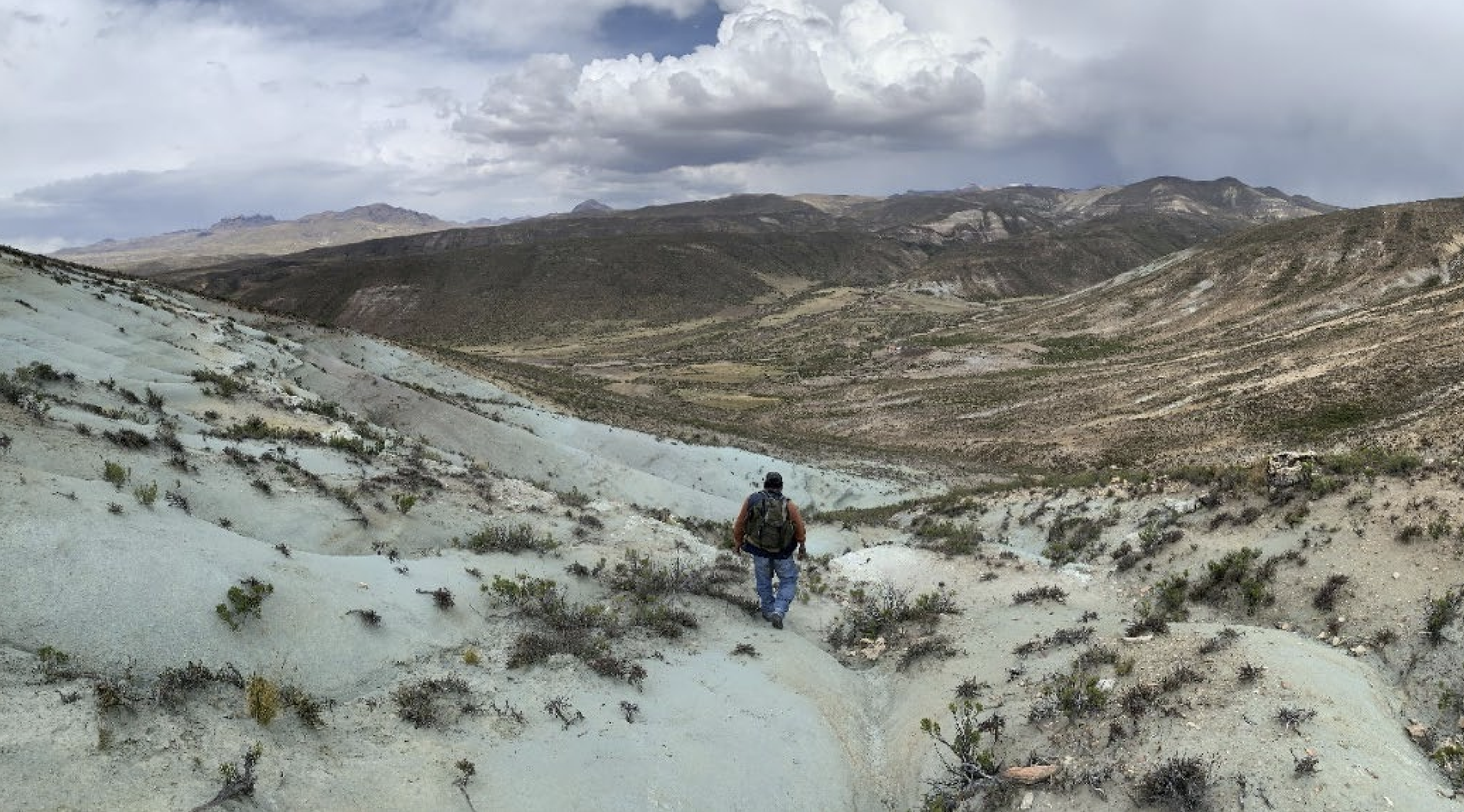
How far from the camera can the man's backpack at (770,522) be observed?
30.3 ft

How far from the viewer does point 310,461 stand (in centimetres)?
1233

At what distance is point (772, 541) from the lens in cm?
929

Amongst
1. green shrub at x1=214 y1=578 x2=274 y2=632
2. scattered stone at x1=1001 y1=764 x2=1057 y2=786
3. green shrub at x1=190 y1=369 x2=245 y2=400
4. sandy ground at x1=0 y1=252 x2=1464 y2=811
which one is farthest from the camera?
green shrub at x1=190 y1=369 x2=245 y2=400

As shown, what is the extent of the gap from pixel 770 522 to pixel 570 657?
2968 mm

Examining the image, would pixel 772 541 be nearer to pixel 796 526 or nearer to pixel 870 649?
pixel 796 526

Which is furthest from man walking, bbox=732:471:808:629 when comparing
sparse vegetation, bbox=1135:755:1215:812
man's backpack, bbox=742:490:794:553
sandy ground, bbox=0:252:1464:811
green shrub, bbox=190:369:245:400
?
green shrub, bbox=190:369:245:400

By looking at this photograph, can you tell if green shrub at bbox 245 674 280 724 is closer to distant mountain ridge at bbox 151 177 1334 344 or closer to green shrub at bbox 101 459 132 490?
green shrub at bbox 101 459 132 490

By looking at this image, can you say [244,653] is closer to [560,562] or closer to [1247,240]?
[560,562]

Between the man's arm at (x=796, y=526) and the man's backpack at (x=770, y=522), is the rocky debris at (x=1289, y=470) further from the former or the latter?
the man's backpack at (x=770, y=522)

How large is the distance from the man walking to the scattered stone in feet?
12.2

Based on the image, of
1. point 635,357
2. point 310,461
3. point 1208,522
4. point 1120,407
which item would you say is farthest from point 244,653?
point 635,357

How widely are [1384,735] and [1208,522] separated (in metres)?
5.93

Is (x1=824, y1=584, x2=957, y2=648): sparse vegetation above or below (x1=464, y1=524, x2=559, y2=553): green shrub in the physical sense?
below

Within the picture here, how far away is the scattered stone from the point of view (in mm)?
5930
